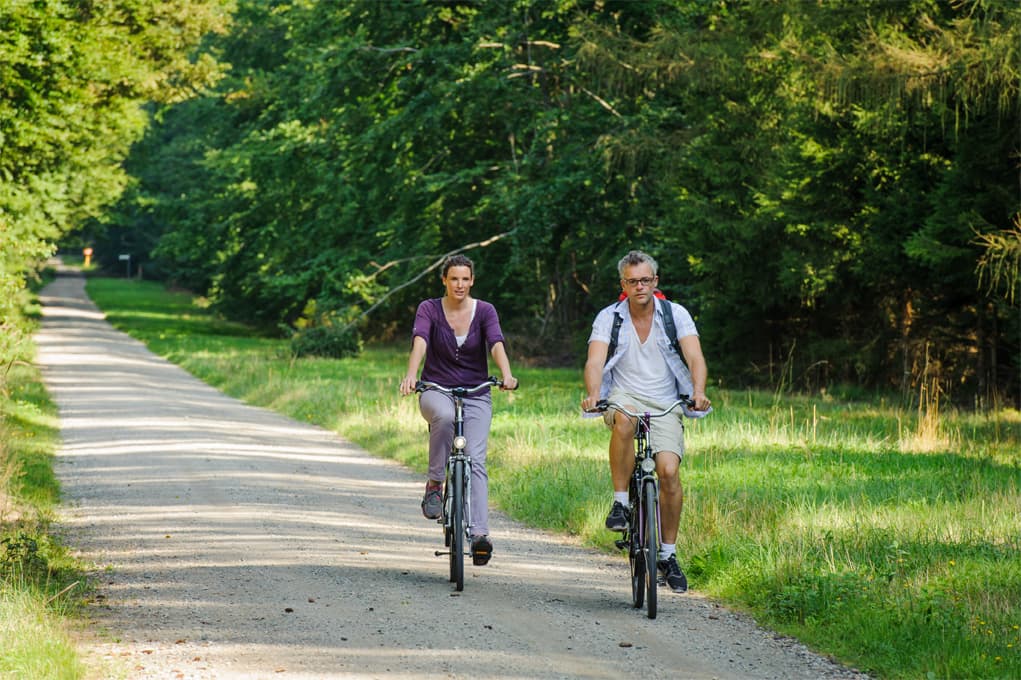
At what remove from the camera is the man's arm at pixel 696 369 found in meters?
7.70

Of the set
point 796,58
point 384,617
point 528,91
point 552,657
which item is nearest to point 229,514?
point 384,617

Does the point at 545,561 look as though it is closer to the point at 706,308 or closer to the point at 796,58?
the point at 796,58

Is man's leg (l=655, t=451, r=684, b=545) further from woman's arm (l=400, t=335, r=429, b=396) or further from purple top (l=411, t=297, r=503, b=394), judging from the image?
woman's arm (l=400, t=335, r=429, b=396)

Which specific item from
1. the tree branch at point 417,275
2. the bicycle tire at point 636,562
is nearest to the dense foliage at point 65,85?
the tree branch at point 417,275

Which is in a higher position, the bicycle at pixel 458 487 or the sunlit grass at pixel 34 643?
the bicycle at pixel 458 487

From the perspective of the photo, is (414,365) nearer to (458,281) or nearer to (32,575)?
(458,281)

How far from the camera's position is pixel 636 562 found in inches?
306

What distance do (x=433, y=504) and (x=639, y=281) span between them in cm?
219

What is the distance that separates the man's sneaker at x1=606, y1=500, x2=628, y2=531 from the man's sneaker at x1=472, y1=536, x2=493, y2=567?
782 mm

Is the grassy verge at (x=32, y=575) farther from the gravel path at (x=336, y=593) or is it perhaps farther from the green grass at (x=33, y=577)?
the gravel path at (x=336, y=593)

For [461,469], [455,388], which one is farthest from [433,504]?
[455,388]

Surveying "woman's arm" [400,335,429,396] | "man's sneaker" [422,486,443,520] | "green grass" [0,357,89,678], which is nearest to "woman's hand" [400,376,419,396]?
"woman's arm" [400,335,429,396]

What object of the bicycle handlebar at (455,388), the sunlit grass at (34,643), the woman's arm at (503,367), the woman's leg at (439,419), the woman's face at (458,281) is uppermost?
the woman's face at (458,281)

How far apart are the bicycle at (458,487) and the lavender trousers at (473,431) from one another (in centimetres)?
4
